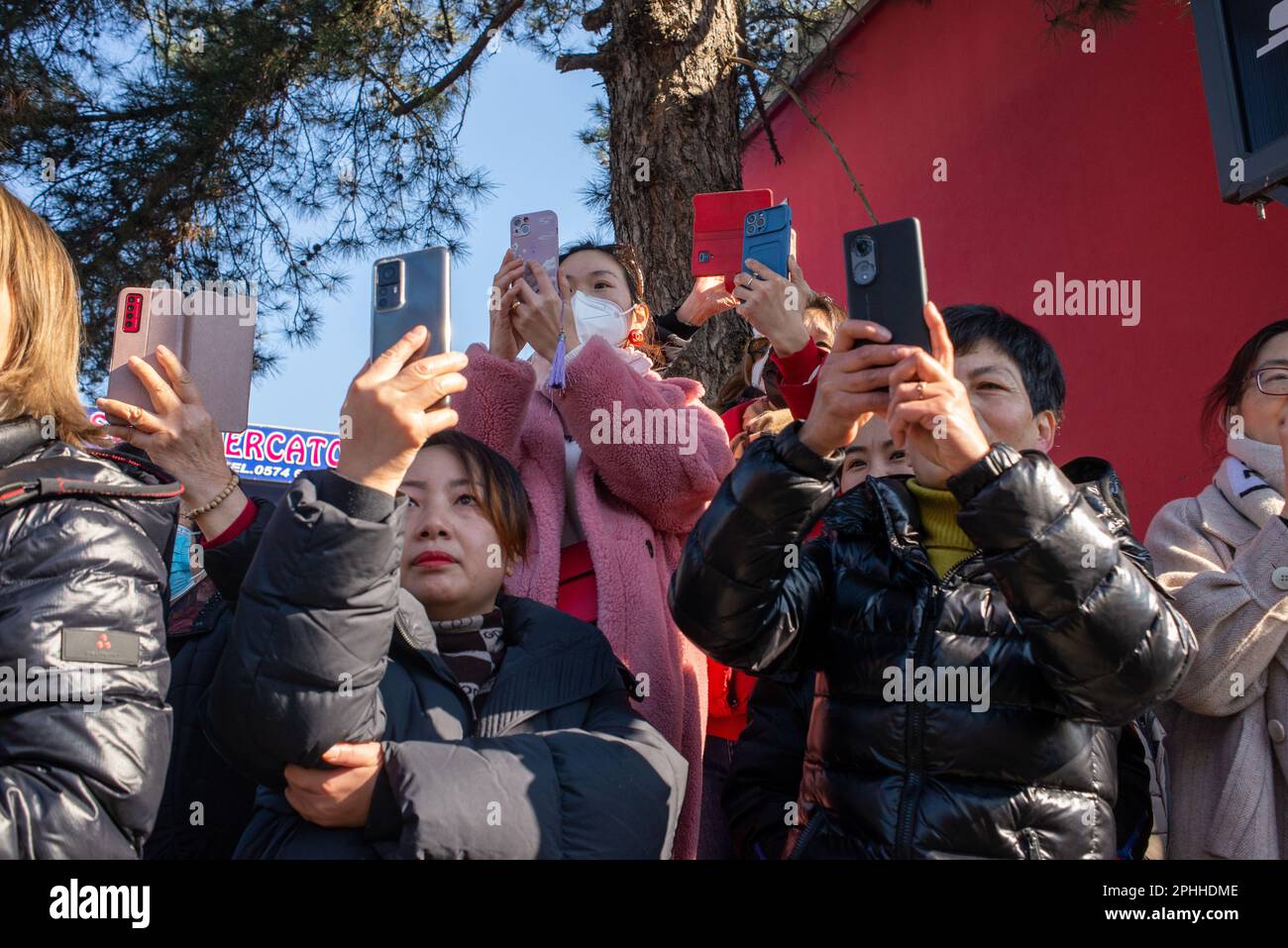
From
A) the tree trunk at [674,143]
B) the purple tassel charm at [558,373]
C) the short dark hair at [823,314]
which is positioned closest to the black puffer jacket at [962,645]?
the purple tassel charm at [558,373]

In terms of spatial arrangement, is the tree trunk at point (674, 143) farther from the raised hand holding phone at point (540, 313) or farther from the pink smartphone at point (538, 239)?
the raised hand holding phone at point (540, 313)

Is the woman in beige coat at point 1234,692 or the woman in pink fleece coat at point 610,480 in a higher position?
the woman in pink fleece coat at point 610,480

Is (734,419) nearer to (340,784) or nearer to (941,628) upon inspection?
(941,628)

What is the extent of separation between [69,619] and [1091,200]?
13.9 feet

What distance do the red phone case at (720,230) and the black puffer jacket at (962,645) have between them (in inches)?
48.8

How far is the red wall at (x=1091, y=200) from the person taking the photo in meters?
4.05

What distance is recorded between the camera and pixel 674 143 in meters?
4.23

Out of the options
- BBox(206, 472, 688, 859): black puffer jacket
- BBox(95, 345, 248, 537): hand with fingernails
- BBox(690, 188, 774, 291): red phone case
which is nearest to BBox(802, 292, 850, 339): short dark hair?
BBox(690, 188, 774, 291): red phone case

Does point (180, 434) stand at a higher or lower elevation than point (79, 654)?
higher

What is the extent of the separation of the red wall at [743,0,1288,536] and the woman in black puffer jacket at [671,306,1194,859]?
2476mm

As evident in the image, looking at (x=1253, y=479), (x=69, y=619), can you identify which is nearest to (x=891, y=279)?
(x=1253, y=479)
